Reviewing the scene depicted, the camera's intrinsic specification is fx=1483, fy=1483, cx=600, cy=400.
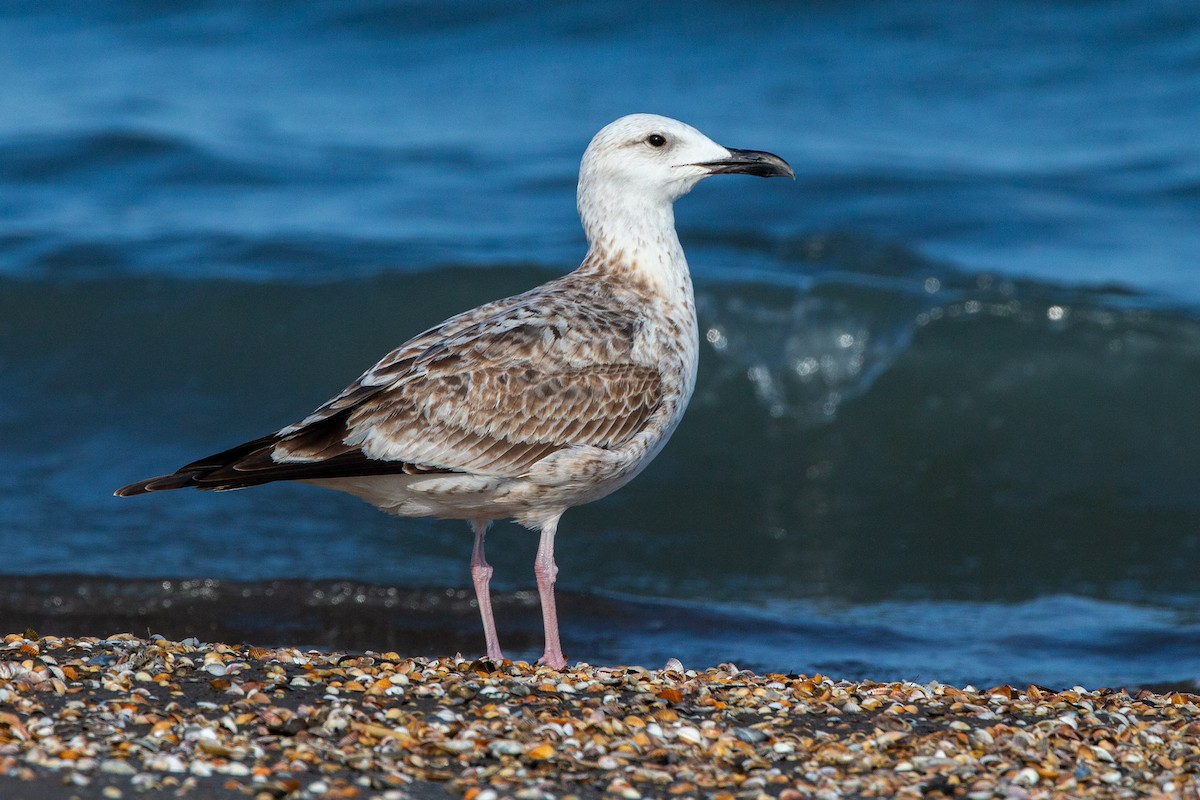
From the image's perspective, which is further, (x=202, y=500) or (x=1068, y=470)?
(x=1068, y=470)

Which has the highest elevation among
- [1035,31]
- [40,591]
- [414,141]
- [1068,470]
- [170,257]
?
[1035,31]

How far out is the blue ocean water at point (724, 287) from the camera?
9617mm

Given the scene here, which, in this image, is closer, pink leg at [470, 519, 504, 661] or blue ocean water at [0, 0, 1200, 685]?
pink leg at [470, 519, 504, 661]

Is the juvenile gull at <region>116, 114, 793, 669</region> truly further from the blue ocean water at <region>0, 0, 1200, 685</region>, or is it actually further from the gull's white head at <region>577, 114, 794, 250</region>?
the blue ocean water at <region>0, 0, 1200, 685</region>

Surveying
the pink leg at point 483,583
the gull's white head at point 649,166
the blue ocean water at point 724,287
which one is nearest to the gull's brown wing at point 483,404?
the pink leg at point 483,583

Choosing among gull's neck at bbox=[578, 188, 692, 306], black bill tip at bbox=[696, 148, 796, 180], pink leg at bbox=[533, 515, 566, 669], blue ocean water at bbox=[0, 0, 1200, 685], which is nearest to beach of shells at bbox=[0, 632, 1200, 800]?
pink leg at bbox=[533, 515, 566, 669]

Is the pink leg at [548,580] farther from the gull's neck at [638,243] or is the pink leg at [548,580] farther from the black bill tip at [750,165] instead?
the black bill tip at [750,165]

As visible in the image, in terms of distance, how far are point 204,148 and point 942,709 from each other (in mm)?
14503

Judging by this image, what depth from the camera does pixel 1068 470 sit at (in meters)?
11.5

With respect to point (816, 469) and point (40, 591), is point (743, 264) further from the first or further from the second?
point (40, 591)

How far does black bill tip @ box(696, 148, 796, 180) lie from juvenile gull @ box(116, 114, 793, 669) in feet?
2.41

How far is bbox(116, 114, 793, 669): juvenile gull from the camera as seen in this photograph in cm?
609

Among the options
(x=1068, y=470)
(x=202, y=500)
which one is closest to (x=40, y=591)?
(x=202, y=500)

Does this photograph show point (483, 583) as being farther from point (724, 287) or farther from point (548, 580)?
point (724, 287)
